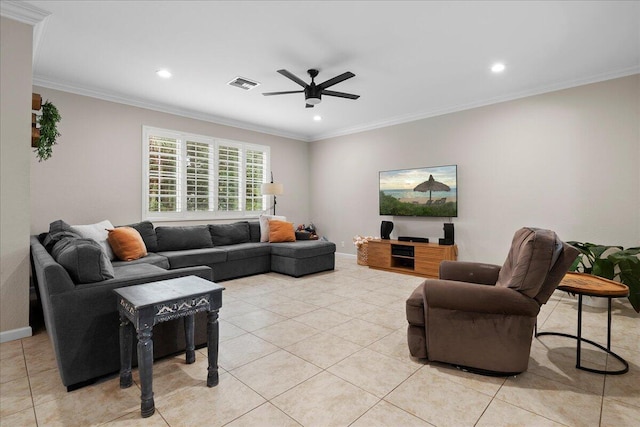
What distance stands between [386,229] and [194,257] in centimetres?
335

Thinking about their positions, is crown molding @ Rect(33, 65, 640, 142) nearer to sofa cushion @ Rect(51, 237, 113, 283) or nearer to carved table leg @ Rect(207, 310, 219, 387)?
sofa cushion @ Rect(51, 237, 113, 283)

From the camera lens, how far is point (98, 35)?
10.1 ft

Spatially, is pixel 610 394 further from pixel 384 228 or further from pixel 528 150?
pixel 384 228

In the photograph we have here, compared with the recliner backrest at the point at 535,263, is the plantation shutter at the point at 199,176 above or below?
above

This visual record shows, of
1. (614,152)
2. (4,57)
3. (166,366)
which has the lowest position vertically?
(166,366)

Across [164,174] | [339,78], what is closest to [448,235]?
[339,78]

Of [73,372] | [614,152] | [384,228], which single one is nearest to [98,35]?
[73,372]

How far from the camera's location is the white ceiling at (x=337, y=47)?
2.71 meters

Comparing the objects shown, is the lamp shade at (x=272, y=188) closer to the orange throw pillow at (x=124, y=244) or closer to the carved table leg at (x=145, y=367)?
the orange throw pillow at (x=124, y=244)

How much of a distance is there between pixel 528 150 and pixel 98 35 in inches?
218

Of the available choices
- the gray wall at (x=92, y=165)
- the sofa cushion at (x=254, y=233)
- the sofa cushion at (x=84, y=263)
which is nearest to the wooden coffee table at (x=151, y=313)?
the sofa cushion at (x=84, y=263)

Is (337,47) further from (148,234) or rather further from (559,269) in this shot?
(148,234)

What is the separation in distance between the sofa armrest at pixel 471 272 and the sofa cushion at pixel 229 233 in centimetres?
374

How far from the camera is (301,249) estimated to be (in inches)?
198
